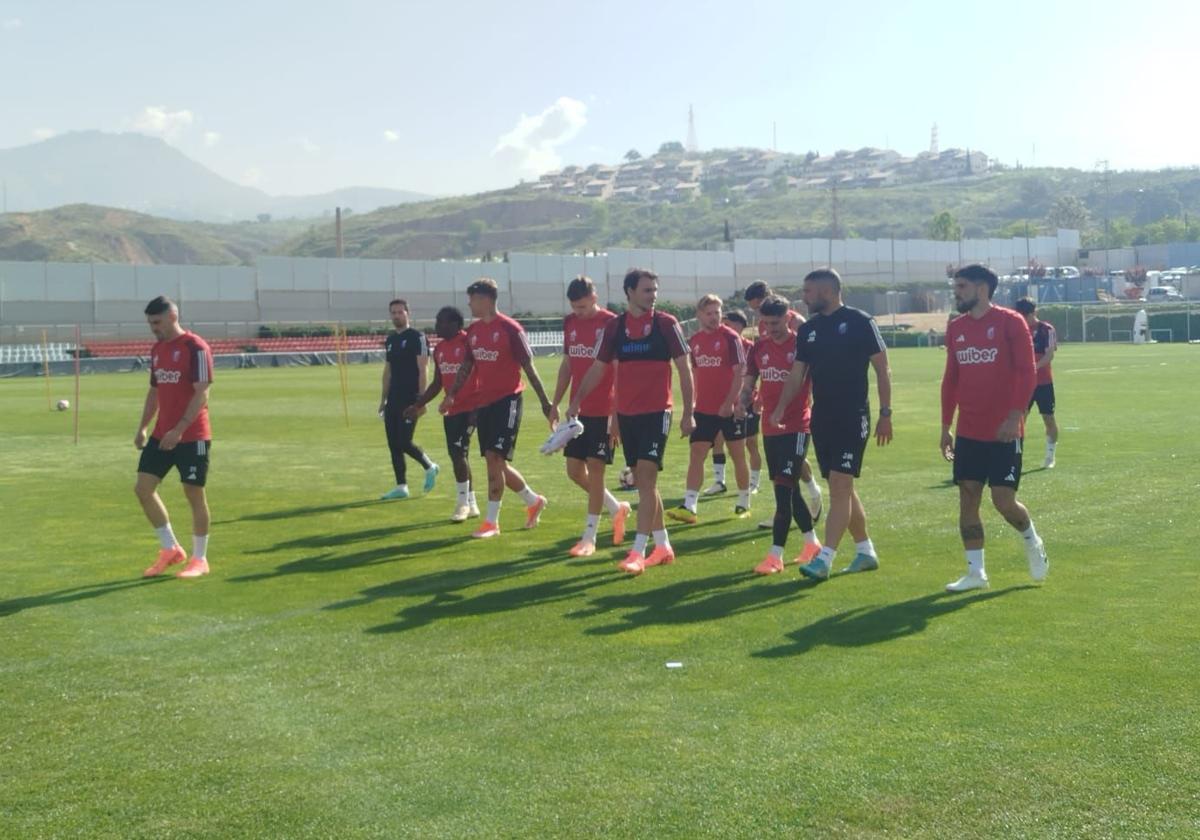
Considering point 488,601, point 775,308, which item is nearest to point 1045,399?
point 775,308

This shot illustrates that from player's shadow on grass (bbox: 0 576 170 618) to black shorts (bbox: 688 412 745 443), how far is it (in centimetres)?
531

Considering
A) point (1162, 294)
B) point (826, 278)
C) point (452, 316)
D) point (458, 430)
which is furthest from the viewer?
point (1162, 294)

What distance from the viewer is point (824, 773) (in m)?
5.07

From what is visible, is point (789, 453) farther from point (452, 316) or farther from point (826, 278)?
point (452, 316)

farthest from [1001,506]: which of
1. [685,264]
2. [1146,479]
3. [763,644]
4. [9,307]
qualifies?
[685,264]

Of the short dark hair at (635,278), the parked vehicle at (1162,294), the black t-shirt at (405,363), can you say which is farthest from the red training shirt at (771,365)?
the parked vehicle at (1162,294)

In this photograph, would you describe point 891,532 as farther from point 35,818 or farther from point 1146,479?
point 35,818

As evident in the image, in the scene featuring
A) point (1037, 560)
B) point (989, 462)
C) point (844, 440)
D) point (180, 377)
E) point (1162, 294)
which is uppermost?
point (1162, 294)

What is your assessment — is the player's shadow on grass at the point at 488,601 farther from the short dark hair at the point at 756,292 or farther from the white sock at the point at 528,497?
the short dark hair at the point at 756,292

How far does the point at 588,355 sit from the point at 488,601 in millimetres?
2994

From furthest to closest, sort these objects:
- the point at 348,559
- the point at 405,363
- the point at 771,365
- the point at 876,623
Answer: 1. the point at 405,363
2. the point at 771,365
3. the point at 348,559
4. the point at 876,623

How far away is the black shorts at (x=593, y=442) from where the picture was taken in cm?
1058

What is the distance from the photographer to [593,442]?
34.9 feet

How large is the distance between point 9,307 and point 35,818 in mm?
65773
